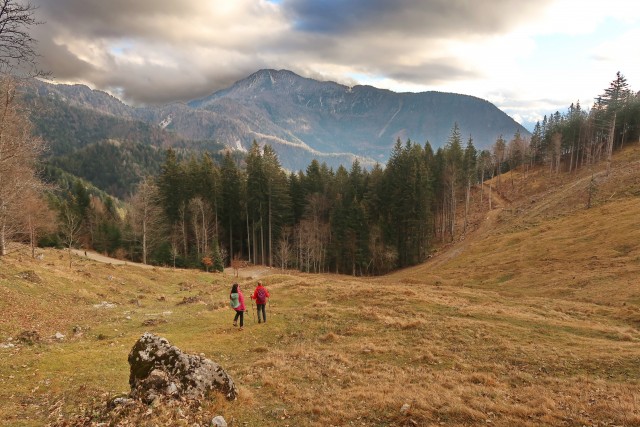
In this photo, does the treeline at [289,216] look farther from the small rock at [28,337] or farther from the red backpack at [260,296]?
the small rock at [28,337]

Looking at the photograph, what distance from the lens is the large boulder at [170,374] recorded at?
995 centimetres

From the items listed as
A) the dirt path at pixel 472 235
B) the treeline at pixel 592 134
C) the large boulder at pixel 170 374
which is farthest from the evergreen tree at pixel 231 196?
the treeline at pixel 592 134

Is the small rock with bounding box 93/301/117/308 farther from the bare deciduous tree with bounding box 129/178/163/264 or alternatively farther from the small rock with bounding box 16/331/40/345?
the bare deciduous tree with bounding box 129/178/163/264

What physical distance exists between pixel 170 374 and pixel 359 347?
33.3ft

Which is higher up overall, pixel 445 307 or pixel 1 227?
pixel 1 227

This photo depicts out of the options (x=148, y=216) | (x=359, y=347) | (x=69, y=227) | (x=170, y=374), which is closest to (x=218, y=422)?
(x=170, y=374)

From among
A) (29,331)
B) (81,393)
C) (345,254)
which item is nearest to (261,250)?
(345,254)

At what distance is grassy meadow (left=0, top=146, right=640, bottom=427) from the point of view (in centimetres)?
1047

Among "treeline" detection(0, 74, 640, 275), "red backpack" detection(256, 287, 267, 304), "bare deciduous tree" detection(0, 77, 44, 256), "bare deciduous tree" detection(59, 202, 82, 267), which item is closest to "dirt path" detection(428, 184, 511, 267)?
"treeline" detection(0, 74, 640, 275)

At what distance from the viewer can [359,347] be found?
1797 cm

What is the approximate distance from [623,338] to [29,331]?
102 ft

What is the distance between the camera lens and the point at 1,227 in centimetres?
3072

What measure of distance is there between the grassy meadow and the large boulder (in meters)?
0.44

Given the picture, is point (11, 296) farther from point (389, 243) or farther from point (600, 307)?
point (389, 243)
